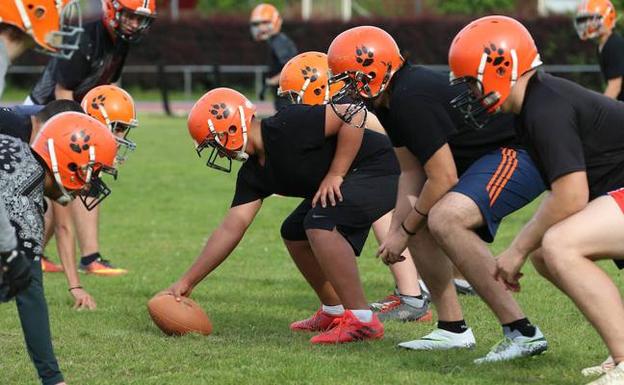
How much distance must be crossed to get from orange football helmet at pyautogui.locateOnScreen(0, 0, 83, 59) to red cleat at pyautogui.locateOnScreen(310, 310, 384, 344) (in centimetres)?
253

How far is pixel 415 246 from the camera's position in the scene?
6.96 m

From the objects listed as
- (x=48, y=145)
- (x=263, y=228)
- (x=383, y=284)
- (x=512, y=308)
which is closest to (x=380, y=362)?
(x=512, y=308)

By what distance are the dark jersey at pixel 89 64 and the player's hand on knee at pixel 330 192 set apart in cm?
298

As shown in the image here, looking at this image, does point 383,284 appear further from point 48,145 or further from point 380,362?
point 48,145

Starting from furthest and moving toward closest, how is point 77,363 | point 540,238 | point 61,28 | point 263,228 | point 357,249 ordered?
1. point 263,228
2. point 357,249
3. point 77,363
4. point 540,238
5. point 61,28

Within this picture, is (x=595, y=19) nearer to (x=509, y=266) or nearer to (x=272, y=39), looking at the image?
(x=272, y=39)

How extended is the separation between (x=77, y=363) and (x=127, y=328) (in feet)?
3.49

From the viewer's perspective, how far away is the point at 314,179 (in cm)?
738

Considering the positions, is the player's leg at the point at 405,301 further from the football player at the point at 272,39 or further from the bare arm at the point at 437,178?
the football player at the point at 272,39

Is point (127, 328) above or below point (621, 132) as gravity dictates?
below

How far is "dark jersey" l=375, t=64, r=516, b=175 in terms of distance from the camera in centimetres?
640

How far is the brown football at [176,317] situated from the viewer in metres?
7.34

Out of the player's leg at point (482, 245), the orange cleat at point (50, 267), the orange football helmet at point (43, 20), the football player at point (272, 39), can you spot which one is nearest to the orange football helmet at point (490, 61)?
the player's leg at point (482, 245)

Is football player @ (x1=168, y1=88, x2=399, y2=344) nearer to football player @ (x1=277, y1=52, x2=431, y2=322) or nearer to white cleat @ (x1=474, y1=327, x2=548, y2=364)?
football player @ (x1=277, y1=52, x2=431, y2=322)
